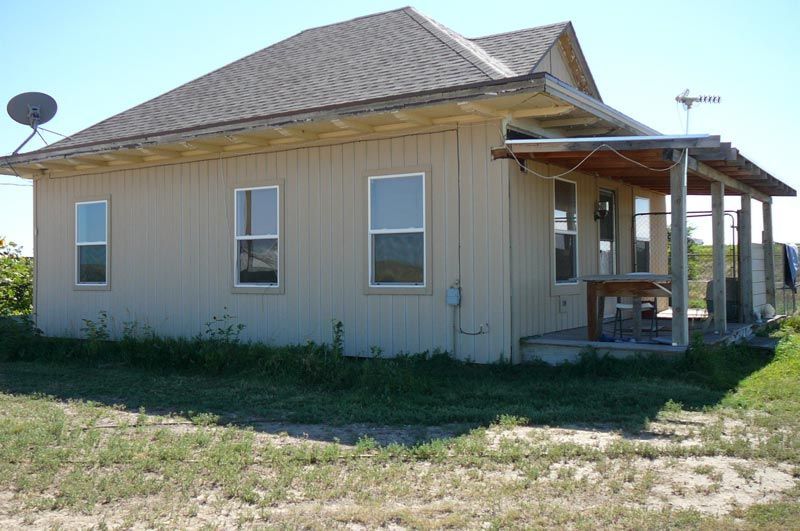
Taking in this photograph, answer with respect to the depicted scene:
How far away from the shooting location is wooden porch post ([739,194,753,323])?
10953mm

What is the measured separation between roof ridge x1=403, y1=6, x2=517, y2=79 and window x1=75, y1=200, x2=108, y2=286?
5.39 metres

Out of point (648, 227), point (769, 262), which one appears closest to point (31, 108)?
point (648, 227)

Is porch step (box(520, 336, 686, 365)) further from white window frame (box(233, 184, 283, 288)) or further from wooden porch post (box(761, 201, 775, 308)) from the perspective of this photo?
wooden porch post (box(761, 201, 775, 308))

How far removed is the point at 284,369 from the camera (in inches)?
319

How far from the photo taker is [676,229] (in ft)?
24.6

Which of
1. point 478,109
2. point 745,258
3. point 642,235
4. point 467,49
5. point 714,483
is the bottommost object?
point 714,483

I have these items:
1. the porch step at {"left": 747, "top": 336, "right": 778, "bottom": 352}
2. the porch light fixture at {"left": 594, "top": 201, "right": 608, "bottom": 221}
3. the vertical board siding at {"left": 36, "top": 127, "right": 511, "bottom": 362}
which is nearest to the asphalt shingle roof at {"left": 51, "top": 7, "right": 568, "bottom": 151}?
the vertical board siding at {"left": 36, "top": 127, "right": 511, "bottom": 362}

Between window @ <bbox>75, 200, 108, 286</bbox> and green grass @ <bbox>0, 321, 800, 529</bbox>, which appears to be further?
window @ <bbox>75, 200, 108, 286</bbox>

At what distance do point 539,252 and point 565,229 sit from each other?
104cm

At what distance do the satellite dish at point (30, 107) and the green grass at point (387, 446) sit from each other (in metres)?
4.01

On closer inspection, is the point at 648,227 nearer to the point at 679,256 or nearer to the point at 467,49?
the point at 467,49

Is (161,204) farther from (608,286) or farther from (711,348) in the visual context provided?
(711,348)

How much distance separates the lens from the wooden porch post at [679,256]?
7426 millimetres

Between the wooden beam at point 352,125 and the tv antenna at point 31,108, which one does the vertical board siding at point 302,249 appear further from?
the tv antenna at point 31,108
